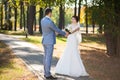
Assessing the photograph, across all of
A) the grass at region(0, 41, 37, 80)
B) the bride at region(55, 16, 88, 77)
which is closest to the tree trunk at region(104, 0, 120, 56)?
the bride at region(55, 16, 88, 77)

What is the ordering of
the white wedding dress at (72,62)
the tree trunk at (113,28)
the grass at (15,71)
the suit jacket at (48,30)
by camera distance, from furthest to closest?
the tree trunk at (113,28) → the white wedding dress at (72,62) → the grass at (15,71) → the suit jacket at (48,30)

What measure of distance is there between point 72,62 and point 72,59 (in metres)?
0.11

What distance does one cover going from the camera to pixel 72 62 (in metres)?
13.1

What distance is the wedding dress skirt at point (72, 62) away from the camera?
13.0 m

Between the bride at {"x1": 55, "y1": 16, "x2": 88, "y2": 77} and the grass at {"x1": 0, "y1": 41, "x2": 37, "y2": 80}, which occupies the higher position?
the bride at {"x1": 55, "y1": 16, "x2": 88, "y2": 77}

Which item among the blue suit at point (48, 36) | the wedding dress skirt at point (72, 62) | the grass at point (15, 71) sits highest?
the blue suit at point (48, 36)

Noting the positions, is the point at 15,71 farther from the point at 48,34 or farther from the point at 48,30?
the point at 48,30

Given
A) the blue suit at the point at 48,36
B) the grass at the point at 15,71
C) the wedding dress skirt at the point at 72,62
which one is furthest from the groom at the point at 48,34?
→ the wedding dress skirt at the point at 72,62

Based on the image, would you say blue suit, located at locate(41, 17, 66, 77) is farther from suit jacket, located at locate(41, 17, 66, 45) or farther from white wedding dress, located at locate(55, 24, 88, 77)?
white wedding dress, located at locate(55, 24, 88, 77)

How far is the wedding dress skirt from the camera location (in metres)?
13.0

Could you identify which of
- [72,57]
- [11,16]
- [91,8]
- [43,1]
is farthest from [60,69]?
[11,16]

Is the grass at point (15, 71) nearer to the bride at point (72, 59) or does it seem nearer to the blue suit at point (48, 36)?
the blue suit at point (48, 36)

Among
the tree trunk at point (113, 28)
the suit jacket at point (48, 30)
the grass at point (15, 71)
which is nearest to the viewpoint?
the suit jacket at point (48, 30)

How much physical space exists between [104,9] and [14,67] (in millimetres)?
5549
